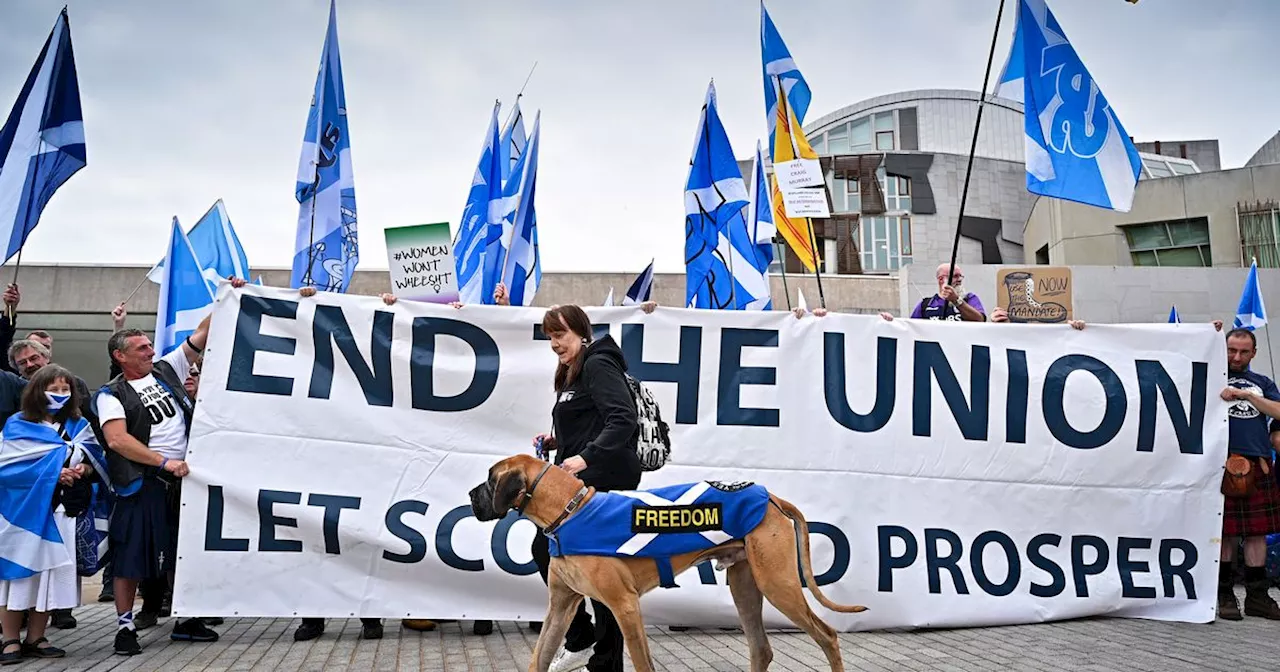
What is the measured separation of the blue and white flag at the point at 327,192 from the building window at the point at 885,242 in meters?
42.9

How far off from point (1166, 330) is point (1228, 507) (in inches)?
57.6

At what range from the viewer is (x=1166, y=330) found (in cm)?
760

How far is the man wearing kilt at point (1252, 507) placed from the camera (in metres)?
7.41

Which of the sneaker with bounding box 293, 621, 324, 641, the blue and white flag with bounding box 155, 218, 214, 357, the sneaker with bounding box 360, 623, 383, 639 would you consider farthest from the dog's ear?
the blue and white flag with bounding box 155, 218, 214, 357

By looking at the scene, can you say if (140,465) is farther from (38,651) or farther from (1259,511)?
(1259,511)

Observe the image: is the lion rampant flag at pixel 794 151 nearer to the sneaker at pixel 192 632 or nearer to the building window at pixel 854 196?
the sneaker at pixel 192 632

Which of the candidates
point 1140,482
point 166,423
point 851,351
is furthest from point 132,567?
point 1140,482

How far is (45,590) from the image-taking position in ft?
18.9

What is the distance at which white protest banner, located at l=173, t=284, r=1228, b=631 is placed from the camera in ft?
21.2

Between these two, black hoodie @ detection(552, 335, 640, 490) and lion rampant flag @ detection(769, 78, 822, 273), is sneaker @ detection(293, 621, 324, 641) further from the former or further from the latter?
lion rampant flag @ detection(769, 78, 822, 273)

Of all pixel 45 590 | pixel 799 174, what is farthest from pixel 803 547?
pixel 799 174

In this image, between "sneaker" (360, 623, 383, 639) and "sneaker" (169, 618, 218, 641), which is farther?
"sneaker" (360, 623, 383, 639)

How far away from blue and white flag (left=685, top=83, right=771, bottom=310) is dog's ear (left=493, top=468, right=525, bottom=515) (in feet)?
21.4

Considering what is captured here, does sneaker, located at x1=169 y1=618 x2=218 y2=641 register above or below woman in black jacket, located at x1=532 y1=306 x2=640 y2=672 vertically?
below
